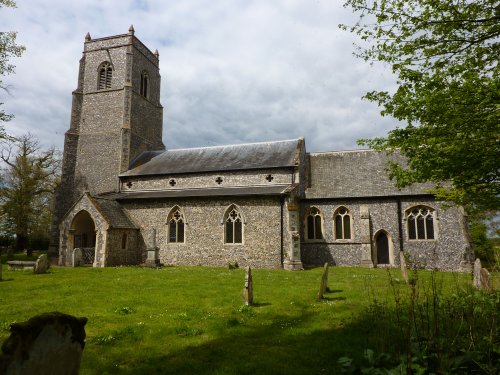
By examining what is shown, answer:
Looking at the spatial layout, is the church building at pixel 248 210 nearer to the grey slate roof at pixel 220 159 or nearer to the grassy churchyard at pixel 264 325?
the grey slate roof at pixel 220 159

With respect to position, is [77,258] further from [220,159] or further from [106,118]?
[106,118]

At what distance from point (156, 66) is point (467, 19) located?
97.8ft

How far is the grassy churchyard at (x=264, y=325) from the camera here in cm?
509

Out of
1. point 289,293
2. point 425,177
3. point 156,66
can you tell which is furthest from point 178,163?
point 425,177

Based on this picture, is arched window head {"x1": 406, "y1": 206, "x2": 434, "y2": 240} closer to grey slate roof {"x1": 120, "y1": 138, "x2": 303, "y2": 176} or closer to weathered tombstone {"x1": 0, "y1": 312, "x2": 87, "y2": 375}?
grey slate roof {"x1": 120, "y1": 138, "x2": 303, "y2": 176}

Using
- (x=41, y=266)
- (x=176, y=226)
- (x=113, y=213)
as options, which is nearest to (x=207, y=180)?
(x=176, y=226)

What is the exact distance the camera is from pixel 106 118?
28047 millimetres

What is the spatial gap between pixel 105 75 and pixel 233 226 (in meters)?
18.3

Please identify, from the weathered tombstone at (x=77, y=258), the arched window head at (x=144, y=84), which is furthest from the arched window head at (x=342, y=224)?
the arched window head at (x=144, y=84)

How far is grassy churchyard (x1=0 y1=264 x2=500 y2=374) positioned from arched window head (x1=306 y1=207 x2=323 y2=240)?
338 inches

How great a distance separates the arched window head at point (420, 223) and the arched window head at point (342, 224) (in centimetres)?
349

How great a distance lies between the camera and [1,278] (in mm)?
14539

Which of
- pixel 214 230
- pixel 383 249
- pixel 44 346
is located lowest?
pixel 44 346

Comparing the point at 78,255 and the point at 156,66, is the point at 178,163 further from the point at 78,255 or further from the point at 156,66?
the point at 156,66
